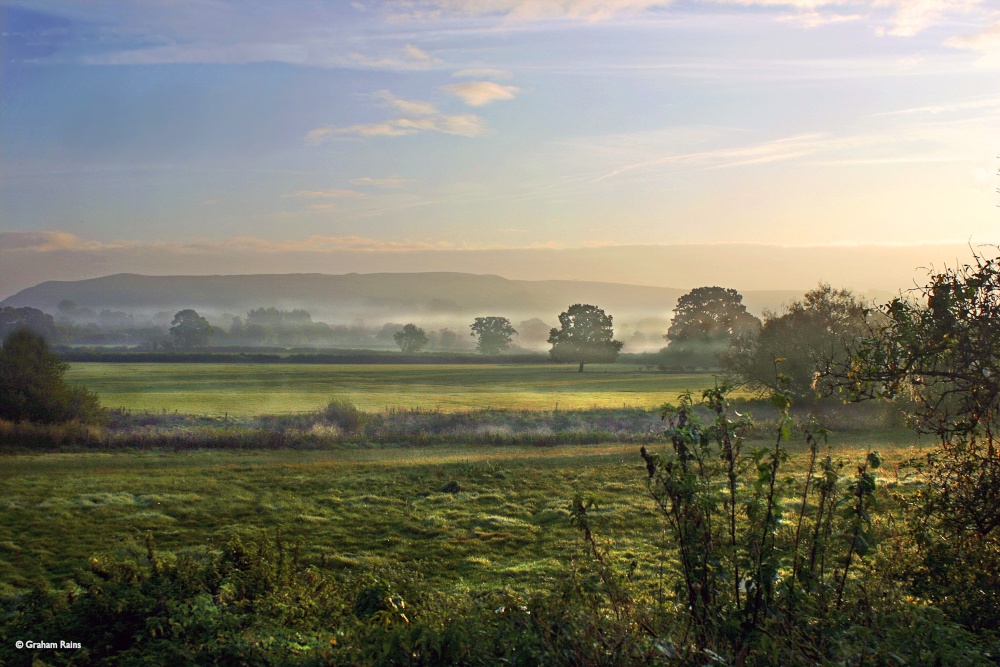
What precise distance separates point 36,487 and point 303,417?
841 inches

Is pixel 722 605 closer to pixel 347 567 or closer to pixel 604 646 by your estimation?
pixel 604 646

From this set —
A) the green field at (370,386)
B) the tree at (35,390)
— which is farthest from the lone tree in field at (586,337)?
the tree at (35,390)

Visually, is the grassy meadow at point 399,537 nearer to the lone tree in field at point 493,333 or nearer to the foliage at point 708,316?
the foliage at point 708,316

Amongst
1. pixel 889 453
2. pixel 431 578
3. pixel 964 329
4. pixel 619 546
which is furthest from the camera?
pixel 889 453

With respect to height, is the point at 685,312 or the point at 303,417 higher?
the point at 685,312

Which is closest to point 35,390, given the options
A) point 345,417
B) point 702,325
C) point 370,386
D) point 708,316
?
point 345,417

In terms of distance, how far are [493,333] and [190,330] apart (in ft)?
149

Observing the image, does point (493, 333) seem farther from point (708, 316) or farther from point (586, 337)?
point (708, 316)

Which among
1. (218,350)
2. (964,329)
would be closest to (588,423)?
(964,329)

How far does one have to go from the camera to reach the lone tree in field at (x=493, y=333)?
112 metres

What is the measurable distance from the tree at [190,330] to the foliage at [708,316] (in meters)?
64.2

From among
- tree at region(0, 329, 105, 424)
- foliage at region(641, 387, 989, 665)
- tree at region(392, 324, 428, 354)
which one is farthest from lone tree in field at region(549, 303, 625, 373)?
foliage at region(641, 387, 989, 665)

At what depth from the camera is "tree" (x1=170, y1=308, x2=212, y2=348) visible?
315ft

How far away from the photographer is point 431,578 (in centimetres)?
1117
